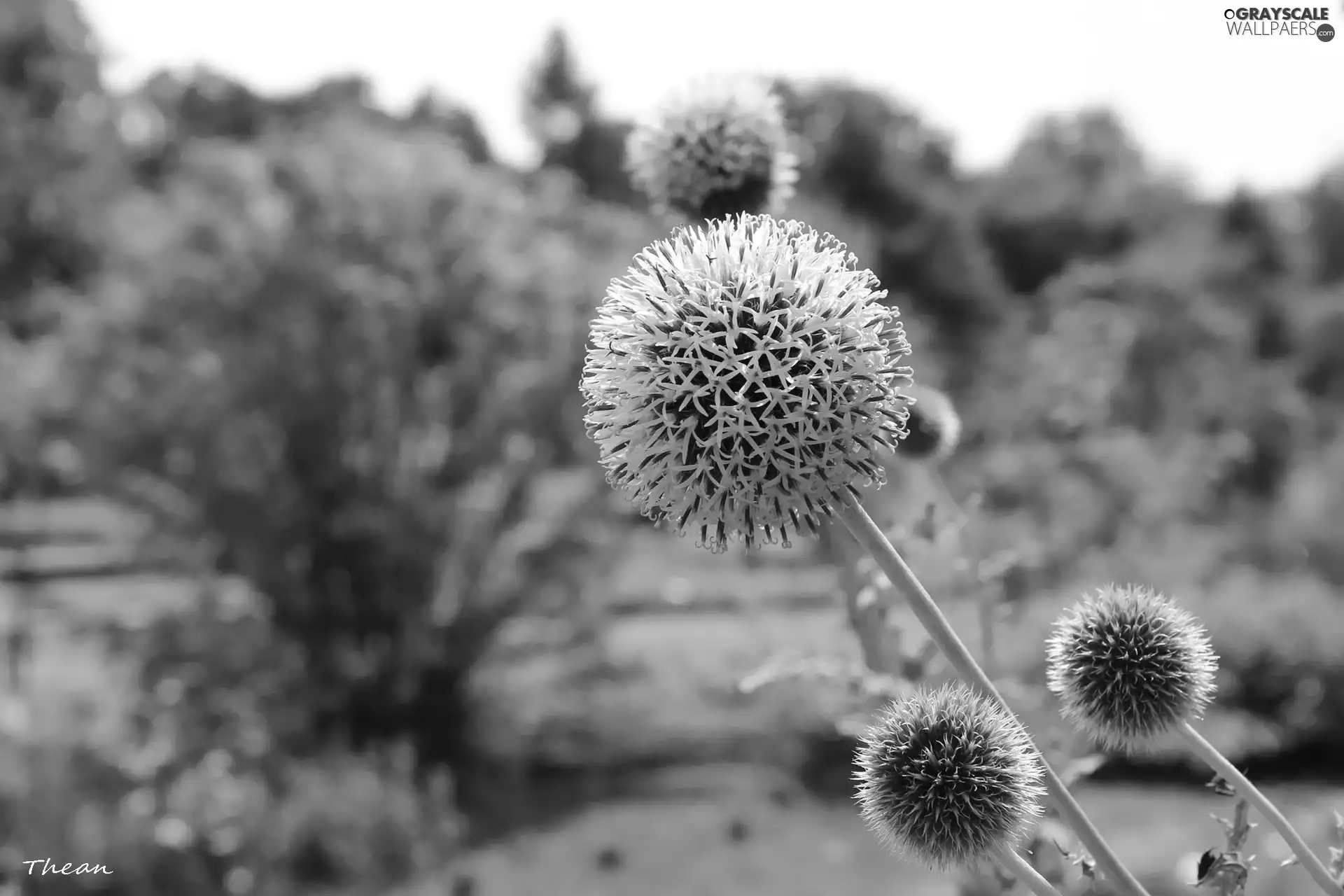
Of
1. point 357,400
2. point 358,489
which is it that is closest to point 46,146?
point 357,400

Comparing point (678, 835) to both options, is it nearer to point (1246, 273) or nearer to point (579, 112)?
point (1246, 273)

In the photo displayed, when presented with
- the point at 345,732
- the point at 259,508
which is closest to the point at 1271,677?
the point at 345,732

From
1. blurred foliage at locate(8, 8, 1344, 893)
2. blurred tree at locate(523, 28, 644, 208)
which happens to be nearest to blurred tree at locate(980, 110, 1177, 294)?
blurred tree at locate(523, 28, 644, 208)

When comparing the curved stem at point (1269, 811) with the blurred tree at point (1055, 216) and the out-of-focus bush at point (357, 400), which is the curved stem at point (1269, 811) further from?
the blurred tree at point (1055, 216)

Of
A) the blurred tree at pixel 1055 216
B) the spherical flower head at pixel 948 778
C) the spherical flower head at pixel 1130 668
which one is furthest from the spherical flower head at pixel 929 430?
the blurred tree at pixel 1055 216

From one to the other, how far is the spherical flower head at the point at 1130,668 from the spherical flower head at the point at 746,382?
0.61 metres

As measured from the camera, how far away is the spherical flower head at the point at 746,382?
1532mm

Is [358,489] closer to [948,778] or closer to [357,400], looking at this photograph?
[357,400]

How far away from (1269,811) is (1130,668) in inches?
13.8

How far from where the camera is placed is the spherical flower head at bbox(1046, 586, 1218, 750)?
1799 mm

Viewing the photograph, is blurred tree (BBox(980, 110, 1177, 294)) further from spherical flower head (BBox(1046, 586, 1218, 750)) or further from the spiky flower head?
spherical flower head (BBox(1046, 586, 1218, 750))

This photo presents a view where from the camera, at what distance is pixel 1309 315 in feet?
96.5

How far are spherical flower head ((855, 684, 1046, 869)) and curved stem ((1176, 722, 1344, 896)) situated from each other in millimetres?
230

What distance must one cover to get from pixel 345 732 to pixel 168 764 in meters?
2.05
